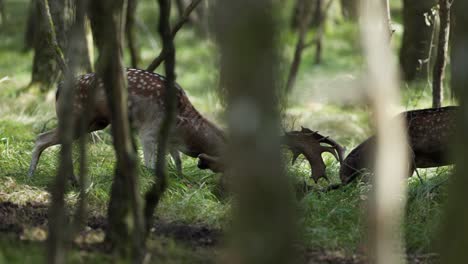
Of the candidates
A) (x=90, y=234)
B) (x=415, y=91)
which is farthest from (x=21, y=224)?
(x=415, y=91)

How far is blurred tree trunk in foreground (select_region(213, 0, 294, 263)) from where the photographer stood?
3.89 m

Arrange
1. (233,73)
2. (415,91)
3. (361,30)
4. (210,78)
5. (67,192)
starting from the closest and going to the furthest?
1. (233,73)
2. (361,30)
3. (67,192)
4. (415,91)
5. (210,78)

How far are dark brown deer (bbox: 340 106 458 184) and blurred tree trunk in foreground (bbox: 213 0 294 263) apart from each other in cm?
412

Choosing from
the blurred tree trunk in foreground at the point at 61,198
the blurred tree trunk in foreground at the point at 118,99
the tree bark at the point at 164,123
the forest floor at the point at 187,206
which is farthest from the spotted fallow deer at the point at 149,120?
the blurred tree trunk in foreground at the point at 61,198

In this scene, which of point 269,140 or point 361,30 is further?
point 361,30

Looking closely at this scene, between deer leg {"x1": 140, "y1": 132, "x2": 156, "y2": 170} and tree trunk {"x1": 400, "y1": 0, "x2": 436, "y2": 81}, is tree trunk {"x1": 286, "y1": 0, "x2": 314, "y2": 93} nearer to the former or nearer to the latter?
tree trunk {"x1": 400, "y1": 0, "x2": 436, "y2": 81}

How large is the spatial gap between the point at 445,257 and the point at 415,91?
29.1 feet

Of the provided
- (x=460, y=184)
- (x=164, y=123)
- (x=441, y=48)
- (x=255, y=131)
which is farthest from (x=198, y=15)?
(x=255, y=131)

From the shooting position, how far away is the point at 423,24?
13188 mm

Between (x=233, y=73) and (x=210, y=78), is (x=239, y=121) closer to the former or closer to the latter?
(x=233, y=73)

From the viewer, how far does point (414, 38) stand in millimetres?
13336

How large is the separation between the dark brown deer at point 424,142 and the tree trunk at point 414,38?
4859mm

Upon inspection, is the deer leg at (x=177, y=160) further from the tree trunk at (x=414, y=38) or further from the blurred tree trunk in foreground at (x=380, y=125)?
the tree trunk at (x=414, y=38)

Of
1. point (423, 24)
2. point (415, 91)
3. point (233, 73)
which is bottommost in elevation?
point (233, 73)
